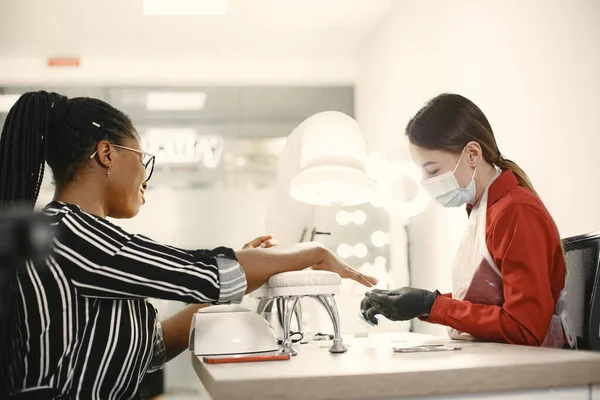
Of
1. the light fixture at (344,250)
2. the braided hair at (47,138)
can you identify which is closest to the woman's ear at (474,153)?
the braided hair at (47,138)

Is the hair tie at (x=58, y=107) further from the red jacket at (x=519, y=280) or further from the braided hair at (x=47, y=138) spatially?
the red jacket at (x=519, y=280)

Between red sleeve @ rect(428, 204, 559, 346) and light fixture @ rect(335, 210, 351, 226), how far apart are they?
7.05 ft

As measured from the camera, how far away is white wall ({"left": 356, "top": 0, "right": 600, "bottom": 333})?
185 cm

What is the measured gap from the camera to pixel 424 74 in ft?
10.7

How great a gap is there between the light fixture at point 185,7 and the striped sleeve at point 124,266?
2.66 meters

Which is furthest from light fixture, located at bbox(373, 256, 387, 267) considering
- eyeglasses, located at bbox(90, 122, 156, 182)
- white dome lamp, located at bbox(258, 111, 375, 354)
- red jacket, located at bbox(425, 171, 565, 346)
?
eyeglasses, located at bbox(90, 122, 156, 182)

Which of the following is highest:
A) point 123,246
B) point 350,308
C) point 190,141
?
point 190,141

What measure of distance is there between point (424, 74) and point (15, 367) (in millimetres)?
2644

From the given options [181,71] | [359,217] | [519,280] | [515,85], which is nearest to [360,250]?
[359,217]

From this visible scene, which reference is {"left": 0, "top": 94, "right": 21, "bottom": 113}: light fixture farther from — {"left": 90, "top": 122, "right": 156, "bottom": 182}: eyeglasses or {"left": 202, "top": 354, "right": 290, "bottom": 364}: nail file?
{"left": 202, "top": 354, "right": 290, "bottom": 364}: nail file

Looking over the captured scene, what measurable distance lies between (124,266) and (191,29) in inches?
125

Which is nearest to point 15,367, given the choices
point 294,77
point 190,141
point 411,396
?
point 411,396

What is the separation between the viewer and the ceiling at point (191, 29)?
3.66 m

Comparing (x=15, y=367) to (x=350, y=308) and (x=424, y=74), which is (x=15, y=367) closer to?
(x=350, y=308)
